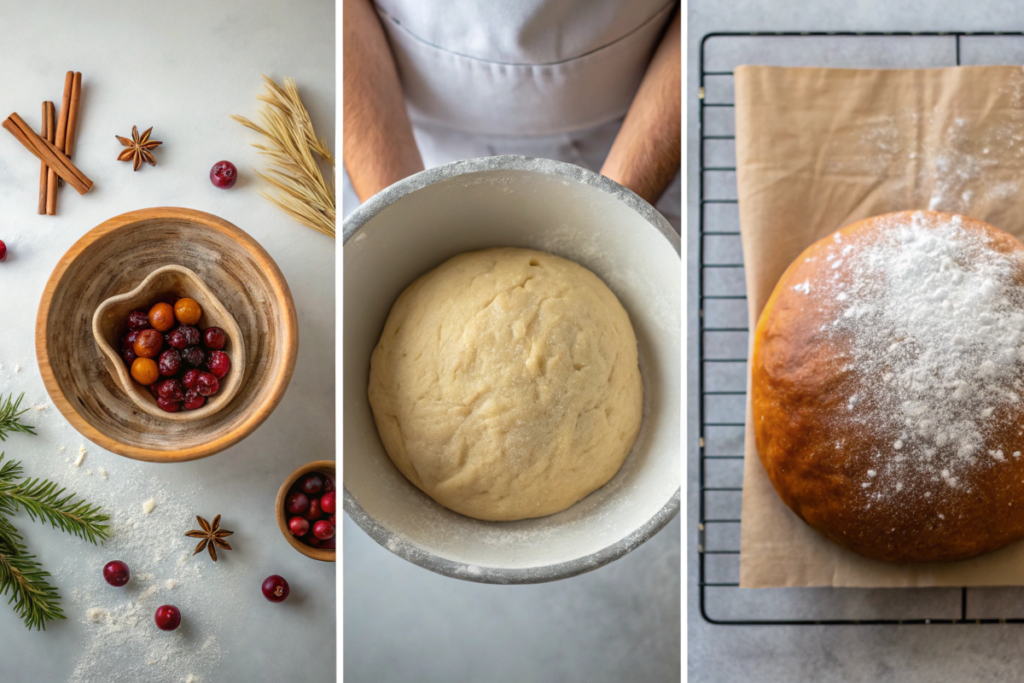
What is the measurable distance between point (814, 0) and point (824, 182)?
31cm

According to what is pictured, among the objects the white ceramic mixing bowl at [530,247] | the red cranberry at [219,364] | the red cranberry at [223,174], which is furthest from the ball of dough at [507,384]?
the red cranberry at [223,174]

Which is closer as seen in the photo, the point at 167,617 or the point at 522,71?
the point at 522,71

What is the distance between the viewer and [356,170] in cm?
51

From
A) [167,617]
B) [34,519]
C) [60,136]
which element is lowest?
[167,617]

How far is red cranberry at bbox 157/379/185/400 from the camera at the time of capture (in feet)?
2.63

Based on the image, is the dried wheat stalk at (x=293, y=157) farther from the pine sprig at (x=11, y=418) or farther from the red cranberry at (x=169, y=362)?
the pine sprig at (x=11, y=418)

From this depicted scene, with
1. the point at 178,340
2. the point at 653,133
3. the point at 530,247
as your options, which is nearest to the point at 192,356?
the point at 178,340

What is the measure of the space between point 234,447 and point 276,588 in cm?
19

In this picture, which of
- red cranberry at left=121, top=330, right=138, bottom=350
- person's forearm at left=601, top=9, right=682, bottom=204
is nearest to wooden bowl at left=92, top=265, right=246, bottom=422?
red cranberry at left=121, top=330, right=138, bottom=350

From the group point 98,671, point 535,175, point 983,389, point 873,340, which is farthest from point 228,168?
point 983,389

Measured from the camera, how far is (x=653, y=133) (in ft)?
1.76

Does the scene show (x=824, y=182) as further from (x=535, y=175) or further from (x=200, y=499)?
(x=200, y=499)

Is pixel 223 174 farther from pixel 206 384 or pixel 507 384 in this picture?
pixel 507 384

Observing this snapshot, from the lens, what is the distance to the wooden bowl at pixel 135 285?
75 centimetres
